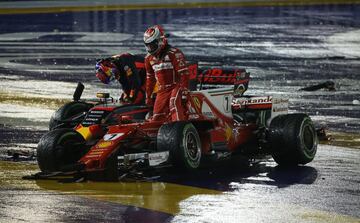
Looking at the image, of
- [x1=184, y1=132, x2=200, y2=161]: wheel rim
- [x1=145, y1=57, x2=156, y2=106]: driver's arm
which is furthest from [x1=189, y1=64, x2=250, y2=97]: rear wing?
[x1=184, y1=132, x2=200, y2=161]: wheel rim

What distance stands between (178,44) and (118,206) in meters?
16.4

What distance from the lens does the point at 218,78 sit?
15.0 meters

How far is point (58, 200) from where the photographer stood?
38.9 feet

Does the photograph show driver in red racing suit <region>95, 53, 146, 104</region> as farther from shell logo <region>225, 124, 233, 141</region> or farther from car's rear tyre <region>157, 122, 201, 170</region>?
car's rear tyre <region>157, 122, 201, 170</region>

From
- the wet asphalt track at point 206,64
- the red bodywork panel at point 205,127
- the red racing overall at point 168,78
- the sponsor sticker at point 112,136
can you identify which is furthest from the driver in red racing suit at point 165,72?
the wet asphalt track at point 206,64

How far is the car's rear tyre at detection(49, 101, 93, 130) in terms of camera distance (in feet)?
47.5

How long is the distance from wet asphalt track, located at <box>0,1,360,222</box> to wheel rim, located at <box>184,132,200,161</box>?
26cm

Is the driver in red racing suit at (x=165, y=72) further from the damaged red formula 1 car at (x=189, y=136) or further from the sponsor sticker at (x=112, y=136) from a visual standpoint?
the sponsor sticker at (x=112, y=136)

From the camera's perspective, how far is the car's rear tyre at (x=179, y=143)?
12.8m

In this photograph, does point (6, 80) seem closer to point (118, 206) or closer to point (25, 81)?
point (25, 81)

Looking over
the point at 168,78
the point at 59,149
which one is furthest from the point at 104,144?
the point at 168,78

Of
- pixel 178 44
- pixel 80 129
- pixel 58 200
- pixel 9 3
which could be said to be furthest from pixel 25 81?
pixel 9 3

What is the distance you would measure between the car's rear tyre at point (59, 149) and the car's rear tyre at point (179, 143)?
1.07m

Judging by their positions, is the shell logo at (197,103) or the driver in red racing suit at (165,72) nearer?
the driver in red racing suit at (165,72)
